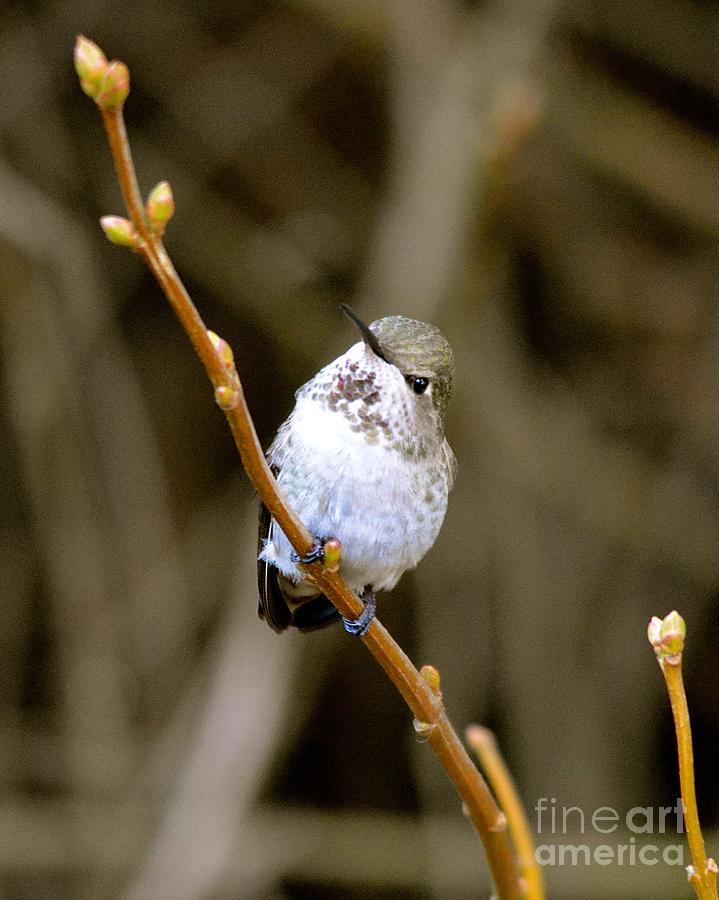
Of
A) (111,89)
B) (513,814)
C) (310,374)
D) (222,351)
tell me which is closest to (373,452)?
(222,351)

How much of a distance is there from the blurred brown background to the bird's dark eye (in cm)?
163

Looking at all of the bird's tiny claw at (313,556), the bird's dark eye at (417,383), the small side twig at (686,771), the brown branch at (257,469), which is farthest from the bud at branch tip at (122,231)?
the bird's dark eye at (417,383)

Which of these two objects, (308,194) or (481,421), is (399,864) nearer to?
(481,421)

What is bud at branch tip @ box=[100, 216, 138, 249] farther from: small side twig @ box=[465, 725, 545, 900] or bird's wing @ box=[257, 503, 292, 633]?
bird's wing @ box=[257, 503, 292, 633]

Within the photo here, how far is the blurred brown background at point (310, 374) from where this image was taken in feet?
12.3

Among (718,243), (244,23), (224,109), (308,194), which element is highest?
(244,23)

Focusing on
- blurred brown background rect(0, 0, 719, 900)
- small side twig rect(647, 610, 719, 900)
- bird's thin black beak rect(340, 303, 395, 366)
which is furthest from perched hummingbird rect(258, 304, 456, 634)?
blurred brown background rect(0, 0, 719, 900)

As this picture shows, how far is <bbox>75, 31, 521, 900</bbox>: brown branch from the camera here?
3.10ft

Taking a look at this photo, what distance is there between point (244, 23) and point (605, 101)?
1451mm

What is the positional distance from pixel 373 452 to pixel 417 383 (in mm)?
167

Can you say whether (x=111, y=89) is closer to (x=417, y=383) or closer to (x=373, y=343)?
(x=373, y=343)

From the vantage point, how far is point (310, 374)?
4270mm

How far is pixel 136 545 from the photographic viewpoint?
411 centimetres

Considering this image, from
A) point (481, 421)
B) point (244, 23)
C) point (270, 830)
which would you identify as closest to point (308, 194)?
point (244, 23)
